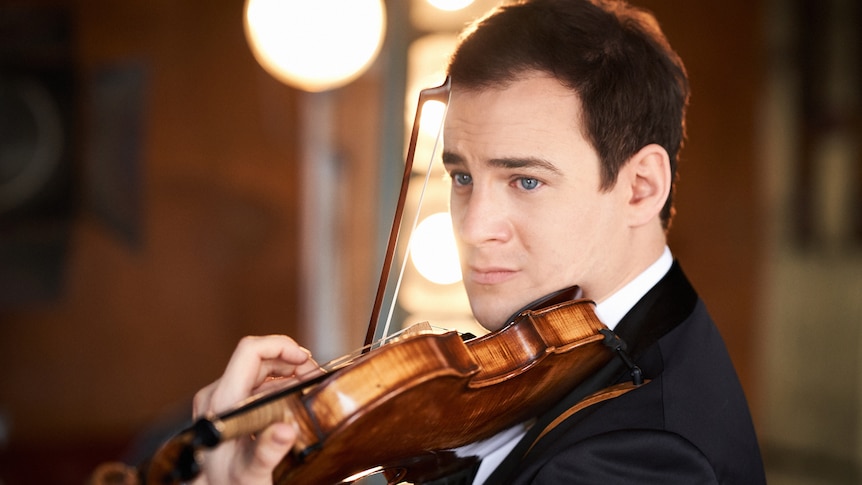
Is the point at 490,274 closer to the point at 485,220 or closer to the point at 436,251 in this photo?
the point at 485,220

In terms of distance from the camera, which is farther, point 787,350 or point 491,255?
point 787,350

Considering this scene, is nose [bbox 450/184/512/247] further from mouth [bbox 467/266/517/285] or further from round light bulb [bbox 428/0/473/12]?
round light bulb [bbox 428/0/473/12]

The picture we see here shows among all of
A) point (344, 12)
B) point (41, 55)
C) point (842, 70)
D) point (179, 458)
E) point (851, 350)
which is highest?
point (41, 55)

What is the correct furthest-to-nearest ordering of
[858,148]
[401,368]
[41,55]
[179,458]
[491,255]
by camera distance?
[41,55], [858,148], [491,255], [401,368], [179,458]

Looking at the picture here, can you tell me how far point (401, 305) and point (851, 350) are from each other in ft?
9.65

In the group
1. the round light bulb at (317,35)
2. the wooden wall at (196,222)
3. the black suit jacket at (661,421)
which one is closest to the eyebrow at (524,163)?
the black suit jacket at (661,421)

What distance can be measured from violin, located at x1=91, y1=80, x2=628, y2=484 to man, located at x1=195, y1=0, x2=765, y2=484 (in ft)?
0.22

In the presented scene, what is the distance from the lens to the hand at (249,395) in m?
1.07

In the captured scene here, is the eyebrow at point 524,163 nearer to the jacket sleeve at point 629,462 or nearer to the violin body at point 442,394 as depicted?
the violin body at point 442,394

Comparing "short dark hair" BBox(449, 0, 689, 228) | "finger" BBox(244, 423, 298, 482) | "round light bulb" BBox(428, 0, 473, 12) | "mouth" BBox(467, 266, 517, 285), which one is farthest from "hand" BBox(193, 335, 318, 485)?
"round light bulb" BBox(428, 0, 473, 12)

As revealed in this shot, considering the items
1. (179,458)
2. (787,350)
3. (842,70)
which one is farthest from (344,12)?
(179,458)

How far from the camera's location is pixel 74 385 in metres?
5.93

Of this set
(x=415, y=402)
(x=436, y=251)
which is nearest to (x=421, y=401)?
(x=415, y=402)

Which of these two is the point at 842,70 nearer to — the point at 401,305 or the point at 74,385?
the point at 401,305
